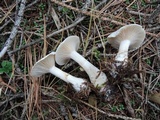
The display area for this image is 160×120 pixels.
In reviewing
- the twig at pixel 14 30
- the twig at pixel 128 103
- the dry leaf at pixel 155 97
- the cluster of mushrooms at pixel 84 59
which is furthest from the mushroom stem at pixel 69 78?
the dry leaf at pixel 155 97

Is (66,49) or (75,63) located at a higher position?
(66,49)

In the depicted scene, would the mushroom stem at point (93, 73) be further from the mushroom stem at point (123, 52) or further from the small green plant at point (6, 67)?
the small green plant at point (6, 67)

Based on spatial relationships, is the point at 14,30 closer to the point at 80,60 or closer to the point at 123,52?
the point at 80,60

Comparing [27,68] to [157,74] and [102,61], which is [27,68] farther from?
[157,74]

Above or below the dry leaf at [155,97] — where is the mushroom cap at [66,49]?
above

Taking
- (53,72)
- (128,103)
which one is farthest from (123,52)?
(53,72)

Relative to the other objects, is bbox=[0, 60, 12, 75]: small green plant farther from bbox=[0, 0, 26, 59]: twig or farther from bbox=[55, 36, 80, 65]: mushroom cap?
bbox=[55, 36, 80, 65]: mushroom cap

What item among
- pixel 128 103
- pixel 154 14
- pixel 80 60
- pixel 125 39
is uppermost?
pixel 154 14
